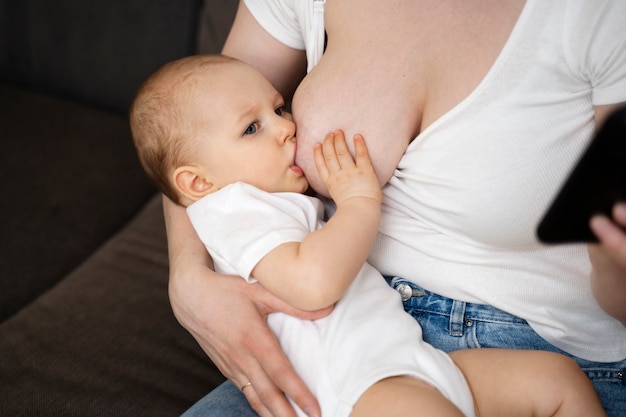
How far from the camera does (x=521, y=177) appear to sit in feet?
2.77

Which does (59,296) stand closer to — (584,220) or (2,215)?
(2,215)

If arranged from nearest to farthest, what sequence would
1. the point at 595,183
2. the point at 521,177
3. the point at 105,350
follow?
the point at 595,183
the point at 521,177
the point at 105,350

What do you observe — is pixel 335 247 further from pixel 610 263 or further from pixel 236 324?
pixel 610 263

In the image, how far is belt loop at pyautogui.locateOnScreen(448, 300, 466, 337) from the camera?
939 mm

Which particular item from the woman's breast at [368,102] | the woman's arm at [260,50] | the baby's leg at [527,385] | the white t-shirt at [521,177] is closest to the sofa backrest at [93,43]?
the woman's arm at [260,50]

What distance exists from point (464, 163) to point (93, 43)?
1.68 metres

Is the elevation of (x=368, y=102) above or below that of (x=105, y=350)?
above

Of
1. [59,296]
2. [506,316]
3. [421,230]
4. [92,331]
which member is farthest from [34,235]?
[506,316]

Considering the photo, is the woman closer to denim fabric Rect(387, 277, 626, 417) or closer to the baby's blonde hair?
denim fabric Rect(387, 277, 626, 417)

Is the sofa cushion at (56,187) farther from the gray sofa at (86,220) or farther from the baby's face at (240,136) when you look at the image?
the baby's face at (240,136)

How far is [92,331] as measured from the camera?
4.50 ft

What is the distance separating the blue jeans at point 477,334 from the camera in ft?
3.04

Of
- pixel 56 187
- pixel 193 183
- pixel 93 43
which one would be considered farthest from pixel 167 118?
pixel 93 43

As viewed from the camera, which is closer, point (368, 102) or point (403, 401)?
point (403, 401)
